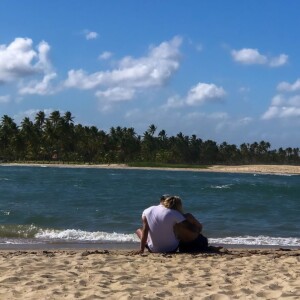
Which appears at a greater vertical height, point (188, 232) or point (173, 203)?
point (173, 203)

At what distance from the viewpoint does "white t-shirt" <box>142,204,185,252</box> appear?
9203 mm

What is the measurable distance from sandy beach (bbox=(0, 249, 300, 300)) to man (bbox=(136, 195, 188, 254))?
0.33 m

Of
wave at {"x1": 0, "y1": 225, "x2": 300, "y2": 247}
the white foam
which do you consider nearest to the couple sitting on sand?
wave at {"x1": 0, "y1": 225, "x2": 300, "y2": 247}

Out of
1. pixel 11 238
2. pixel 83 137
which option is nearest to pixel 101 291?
pixel 11 238

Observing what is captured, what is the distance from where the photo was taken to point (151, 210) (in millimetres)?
9344

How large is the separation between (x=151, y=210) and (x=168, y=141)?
125 meters

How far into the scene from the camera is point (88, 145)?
377ft

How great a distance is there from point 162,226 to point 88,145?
107 metres

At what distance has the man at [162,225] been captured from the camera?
30.2 feet

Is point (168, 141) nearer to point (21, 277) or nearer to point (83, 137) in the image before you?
point (83, 137)

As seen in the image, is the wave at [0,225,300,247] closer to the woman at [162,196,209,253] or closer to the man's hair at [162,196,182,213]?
the woman at [162,196,209,253]

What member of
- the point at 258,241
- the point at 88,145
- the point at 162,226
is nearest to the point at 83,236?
the point at 258,241

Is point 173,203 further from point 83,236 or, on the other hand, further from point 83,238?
point 83,236

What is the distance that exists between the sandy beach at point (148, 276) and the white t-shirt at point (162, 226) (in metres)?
0.33
